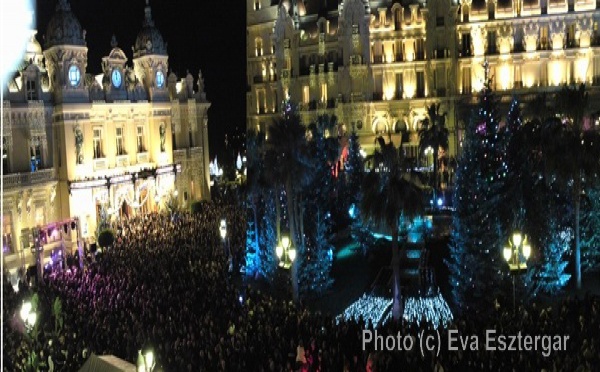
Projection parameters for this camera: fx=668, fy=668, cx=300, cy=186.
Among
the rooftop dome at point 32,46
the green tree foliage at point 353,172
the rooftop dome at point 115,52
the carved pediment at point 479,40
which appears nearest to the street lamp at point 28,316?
the green tree foliage at point 353,172

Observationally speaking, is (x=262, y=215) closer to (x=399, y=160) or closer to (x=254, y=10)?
(x=399, y=160)

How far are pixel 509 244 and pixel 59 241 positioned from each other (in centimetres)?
2311

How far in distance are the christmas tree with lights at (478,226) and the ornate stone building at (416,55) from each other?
86.1 feet

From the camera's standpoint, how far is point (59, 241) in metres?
35.4

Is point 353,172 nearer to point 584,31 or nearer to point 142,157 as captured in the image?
point 142,157

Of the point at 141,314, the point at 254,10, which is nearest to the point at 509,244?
the point at 141,314

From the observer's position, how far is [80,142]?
4047cm

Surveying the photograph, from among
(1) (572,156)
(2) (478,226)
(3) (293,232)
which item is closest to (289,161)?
(3) (293,232)

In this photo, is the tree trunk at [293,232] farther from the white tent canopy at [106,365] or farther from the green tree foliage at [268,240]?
the white tent canopy at [106,365]

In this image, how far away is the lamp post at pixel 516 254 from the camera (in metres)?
22.9

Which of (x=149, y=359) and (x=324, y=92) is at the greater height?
(x=324, y=92)

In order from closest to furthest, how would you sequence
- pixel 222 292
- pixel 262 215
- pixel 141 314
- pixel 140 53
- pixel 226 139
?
1. pixel 141 314
2. pixel 222 292
3. pixel 262 215
4. pixel 140 53
5. pixel 226 139

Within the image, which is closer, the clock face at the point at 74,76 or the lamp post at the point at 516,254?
the lamp post at the point at 516,254

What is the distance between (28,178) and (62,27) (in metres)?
9.36
